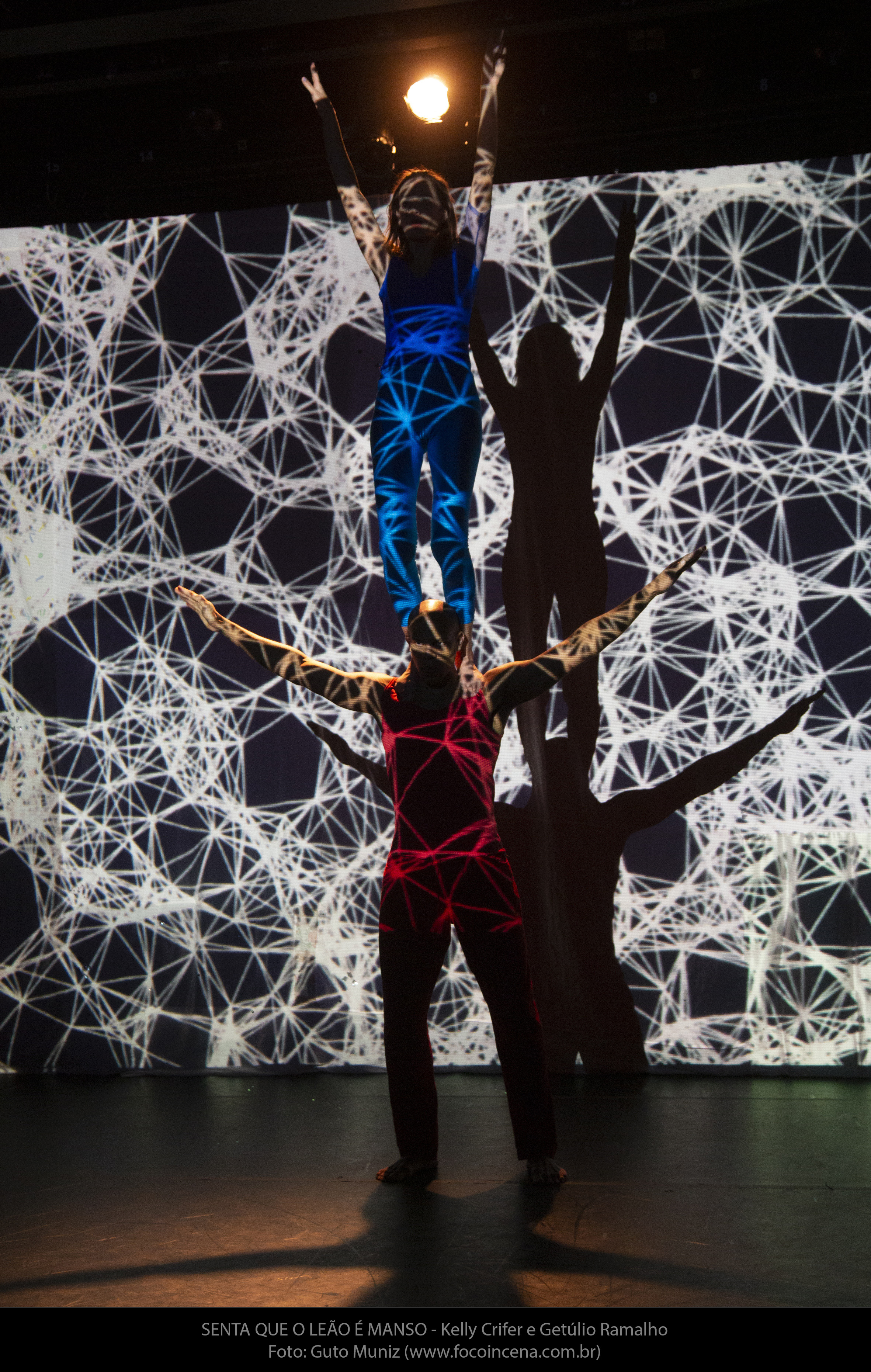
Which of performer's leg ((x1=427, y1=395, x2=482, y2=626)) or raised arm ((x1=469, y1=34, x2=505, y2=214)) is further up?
raised arm ((x1=469, y1=34, x2=505, y2=214))

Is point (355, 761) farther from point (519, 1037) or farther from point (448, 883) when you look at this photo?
point (519, 1037)

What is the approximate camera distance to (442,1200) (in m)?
2.77

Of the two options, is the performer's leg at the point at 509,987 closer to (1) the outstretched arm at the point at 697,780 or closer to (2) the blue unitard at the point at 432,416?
(2) the blue unitard at the point at 432,416

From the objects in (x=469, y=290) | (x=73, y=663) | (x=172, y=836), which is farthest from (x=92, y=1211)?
(x=469, y=290)

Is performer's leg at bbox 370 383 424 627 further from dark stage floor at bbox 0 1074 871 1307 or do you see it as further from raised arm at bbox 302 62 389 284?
dark stage floor at bbox 0 1074 871 1307

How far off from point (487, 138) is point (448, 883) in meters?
2.20

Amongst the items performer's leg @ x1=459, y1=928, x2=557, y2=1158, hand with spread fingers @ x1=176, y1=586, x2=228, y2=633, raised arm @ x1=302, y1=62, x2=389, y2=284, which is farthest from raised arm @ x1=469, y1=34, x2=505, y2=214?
performer's leg @ x1=459, y1=928, x2=557, y2=1158

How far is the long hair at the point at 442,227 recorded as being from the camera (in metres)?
3.27

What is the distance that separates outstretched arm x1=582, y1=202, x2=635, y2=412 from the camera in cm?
410

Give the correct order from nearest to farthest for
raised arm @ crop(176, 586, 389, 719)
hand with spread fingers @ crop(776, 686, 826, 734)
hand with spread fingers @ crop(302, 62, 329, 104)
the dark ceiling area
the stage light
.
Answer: raised arm @ crop(176, 586, 389, 719) < hand with spread fingers @ crop(302, 62, 329, 104) < the dark ceiling area < the stage light < hand with spread fingers @ crop(776, 686, 826, 734)

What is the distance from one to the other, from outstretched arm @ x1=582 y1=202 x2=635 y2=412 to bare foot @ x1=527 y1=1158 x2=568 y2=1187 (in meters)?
2.60

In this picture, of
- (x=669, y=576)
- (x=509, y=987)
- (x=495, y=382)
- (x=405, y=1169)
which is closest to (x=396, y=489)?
(x=669, y=576)

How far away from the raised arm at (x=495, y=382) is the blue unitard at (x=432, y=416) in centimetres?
81

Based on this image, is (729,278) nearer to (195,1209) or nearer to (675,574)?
(675,574)
